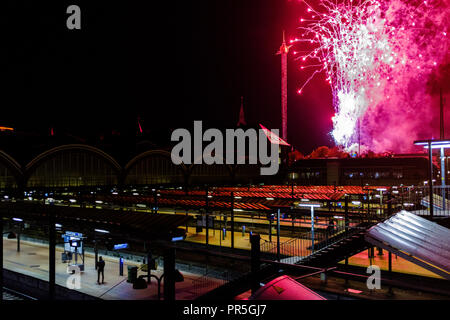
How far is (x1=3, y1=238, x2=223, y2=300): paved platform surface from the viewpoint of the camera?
13828mm

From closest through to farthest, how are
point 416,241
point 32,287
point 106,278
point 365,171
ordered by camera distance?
point 416,241
point 32,287
point 106,278
point 365,171

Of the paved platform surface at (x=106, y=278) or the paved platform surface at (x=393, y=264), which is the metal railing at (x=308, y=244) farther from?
the paved platform surface at (x=106, y=278)

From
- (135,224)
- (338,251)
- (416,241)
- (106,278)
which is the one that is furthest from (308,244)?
(106,278)

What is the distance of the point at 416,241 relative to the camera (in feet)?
35.0

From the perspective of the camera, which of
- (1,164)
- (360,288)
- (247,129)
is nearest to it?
(360,288)

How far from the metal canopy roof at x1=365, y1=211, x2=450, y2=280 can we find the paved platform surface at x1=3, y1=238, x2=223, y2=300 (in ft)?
22.4

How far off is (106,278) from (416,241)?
12216mm

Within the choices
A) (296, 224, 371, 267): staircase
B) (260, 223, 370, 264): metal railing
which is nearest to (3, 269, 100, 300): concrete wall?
(260, 223, 370, 264): metal railing

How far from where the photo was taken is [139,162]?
176 feet

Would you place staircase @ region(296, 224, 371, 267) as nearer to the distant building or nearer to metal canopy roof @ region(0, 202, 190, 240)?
metal canopy roof @ region(0, 202, 190, 240)

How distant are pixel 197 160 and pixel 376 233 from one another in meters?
52.0

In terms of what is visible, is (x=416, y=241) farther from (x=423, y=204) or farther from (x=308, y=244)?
(x=423, y=204)
